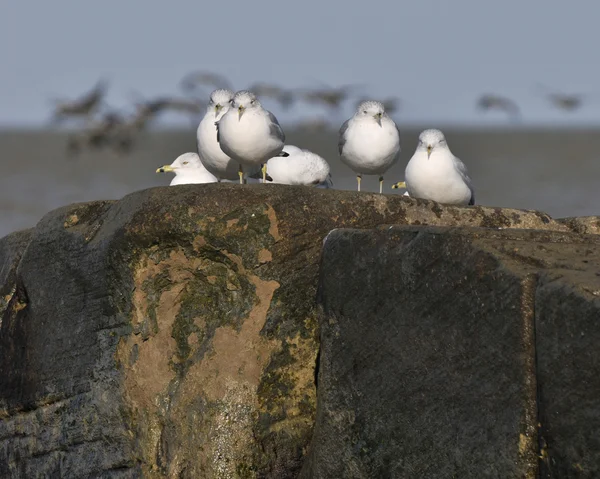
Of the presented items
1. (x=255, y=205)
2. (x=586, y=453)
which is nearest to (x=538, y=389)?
(x=586, y=453)

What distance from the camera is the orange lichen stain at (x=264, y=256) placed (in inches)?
237

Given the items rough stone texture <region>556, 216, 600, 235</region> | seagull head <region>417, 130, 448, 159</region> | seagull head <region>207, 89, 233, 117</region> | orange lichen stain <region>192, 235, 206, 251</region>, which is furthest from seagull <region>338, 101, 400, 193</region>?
orange lichen stain <region>192, 235, 206, 251</region>

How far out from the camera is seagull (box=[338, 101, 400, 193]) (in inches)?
326

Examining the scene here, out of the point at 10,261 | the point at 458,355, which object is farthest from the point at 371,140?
the point at 458,355

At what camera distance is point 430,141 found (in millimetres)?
7863

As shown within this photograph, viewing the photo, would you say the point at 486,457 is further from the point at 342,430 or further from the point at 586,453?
the point at 342,430

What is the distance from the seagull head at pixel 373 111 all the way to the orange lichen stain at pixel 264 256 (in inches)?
103

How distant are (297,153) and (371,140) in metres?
1.24

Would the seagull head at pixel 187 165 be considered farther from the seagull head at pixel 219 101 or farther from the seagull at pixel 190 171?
the seagull head at pixel 219 101

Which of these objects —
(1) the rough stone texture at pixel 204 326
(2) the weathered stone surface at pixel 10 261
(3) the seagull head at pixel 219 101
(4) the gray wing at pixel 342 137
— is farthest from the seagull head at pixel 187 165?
(1) the rough stone texture at pixel 204 326

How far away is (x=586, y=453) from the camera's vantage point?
4387 millimetres

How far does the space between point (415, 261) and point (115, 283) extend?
1.76 m

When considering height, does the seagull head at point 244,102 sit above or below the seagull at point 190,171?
above

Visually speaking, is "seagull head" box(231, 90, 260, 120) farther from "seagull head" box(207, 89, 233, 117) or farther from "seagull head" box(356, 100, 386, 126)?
"seagull head" box(356, 100, 386, 126)
